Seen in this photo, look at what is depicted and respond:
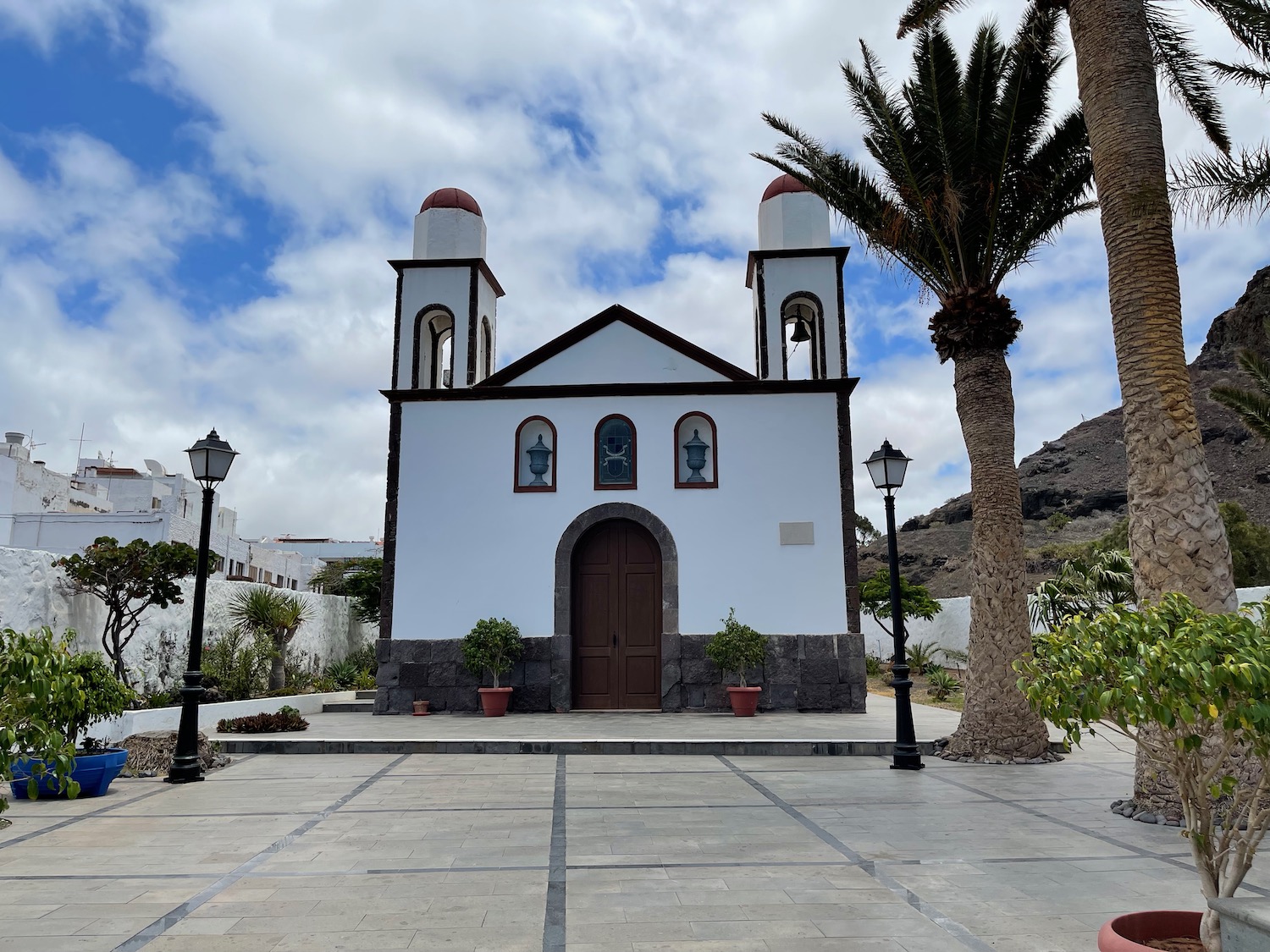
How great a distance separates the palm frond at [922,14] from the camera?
8648 mm

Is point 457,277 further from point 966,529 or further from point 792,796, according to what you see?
point 966,529

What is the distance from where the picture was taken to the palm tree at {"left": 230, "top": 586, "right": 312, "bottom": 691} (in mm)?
14938

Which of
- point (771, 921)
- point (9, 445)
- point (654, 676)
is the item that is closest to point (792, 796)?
point (771, 921)

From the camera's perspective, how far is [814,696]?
551 inches

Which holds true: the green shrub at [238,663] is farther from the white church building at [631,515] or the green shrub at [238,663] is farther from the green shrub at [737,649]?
the green shrub at [737,649]

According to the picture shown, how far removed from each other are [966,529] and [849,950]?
2060 inches

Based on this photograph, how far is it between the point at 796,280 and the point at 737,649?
643 centimetres

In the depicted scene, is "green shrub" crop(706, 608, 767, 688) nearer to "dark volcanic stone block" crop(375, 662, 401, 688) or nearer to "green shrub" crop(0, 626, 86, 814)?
"dark volcanic stone block" crop(375, 662, 401, 688)

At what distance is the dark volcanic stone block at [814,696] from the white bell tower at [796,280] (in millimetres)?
5004

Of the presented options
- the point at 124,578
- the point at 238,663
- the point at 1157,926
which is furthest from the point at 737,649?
the point at 1157,926

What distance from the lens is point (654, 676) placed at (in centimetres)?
1443

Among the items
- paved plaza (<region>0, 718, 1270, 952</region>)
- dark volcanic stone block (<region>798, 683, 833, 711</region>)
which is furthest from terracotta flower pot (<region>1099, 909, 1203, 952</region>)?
dark volcanic stone block (<region>798, 683, 833, 711</region>)

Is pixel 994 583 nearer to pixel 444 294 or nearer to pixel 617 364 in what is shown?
pixel 617 364

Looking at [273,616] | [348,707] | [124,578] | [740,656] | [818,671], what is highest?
[124,578]
